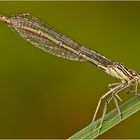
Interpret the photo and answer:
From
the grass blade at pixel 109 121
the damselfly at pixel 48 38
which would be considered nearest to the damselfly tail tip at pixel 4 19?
the damselfly at pixel 48 38

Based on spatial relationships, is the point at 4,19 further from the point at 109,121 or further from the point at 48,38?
the point at 109,121

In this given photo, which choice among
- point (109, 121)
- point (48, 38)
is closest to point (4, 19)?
point (48, 38)

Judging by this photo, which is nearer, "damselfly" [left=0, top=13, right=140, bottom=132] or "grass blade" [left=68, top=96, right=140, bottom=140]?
"grass blade" [left=68, top=96, right=140, bottom=140]

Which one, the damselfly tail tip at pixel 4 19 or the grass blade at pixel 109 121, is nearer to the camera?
the grass blade at pixel 109 121

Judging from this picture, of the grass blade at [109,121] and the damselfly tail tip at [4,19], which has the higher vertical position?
the damselfly tail tip at [4,19]

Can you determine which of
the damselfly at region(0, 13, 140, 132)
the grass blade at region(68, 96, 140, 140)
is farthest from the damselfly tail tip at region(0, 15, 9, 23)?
the grass blade at region(68, 96, 140, 140)

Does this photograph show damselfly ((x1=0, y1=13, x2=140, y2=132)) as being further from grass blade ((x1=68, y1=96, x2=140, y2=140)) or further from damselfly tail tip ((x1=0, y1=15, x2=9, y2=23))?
grass blade ((x1=68, y1=96, x2=140, y2=140))

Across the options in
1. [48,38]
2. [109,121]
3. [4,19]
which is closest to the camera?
[109,121]

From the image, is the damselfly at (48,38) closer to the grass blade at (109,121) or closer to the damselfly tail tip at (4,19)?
the damselfly tail tip at (4,19)
